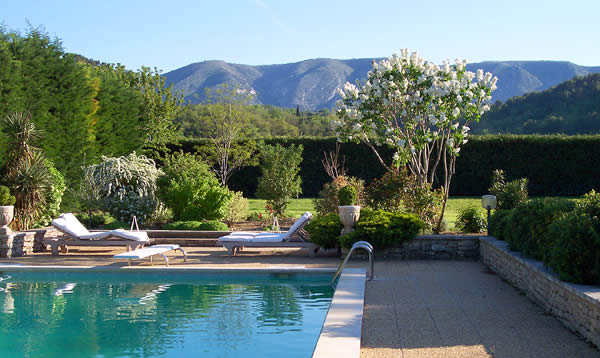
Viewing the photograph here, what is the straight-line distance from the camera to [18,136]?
12367mm

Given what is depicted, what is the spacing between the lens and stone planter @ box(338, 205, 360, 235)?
10086 mm

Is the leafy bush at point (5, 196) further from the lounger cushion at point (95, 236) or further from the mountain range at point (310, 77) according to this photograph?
the mountain range at point (310, 77)

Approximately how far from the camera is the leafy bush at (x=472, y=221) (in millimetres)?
12070

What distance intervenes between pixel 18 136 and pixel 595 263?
37.1 ft

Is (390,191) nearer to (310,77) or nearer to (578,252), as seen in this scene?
(578,252)

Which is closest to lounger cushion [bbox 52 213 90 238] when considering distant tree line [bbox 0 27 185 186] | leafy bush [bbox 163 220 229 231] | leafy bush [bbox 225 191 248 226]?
leafy bush [bbox 163 220 229 231]

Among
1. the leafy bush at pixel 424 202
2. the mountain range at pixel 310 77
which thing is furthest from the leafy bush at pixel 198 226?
the mountain range at pixel 310 77

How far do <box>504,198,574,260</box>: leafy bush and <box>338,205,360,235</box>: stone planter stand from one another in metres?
2.84

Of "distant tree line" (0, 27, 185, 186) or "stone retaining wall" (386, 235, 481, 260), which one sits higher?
"distant tree line" (0, 27, 185, 186)

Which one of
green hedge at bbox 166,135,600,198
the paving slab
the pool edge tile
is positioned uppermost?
green hedge at bbox 166,135,600,198

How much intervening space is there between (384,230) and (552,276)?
14.2 ft

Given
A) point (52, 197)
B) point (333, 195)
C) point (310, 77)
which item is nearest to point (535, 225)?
point (333, 195)

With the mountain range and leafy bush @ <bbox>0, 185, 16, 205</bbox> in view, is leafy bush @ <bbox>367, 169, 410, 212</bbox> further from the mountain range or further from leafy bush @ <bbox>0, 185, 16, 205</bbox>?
the mountain range

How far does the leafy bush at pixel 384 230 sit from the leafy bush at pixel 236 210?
4.90 metres
